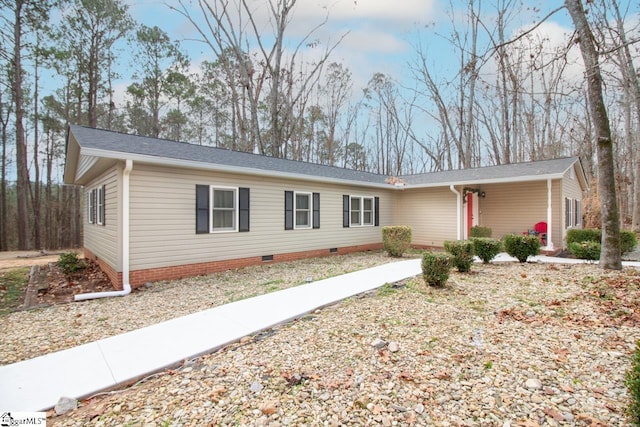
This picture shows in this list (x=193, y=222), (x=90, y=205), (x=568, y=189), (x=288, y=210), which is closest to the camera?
(x=193, y=222)

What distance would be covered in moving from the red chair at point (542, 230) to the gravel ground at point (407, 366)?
18.1 feet

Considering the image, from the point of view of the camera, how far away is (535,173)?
1003 centimetres

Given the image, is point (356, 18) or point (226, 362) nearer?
point (226, 362)

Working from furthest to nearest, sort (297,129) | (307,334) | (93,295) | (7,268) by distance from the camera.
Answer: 1. (297,129)
2. (7,268)
3. (93,295)
4. (307,334)

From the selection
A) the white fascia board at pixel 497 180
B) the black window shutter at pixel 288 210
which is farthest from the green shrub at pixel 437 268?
the white fascia board at pixel 497 180

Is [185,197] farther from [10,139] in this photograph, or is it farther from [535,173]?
[10,139]

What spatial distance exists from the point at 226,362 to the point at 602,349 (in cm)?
384

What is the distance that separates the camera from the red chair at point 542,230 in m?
10.1

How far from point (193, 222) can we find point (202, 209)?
14.7 inches

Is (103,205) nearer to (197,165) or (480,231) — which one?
(197,165)

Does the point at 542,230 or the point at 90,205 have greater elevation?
the point at 90,205

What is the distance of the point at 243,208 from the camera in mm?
8180

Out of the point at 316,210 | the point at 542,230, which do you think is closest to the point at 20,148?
the point at 316,210

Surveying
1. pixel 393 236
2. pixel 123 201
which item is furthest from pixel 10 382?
pixel 393 236
